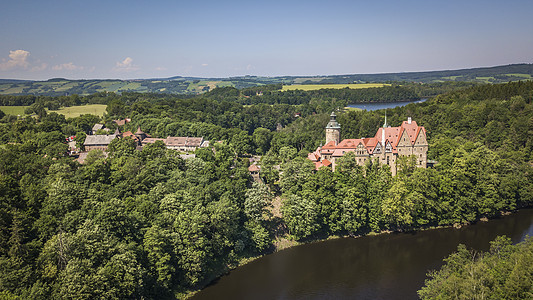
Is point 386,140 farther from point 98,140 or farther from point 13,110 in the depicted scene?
point 13,110

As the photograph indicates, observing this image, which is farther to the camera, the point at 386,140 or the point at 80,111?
the point at 80,111

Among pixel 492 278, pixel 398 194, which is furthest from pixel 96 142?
pixel 492 278

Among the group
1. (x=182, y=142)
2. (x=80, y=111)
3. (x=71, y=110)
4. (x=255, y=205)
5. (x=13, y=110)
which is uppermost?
(x=13, y=110)

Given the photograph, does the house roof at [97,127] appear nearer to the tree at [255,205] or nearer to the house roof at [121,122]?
the house roof at [121,122]

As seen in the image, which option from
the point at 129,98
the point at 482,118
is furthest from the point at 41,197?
the point at 129,98

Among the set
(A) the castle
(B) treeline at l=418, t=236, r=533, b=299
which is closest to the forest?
(B) treeline at l=418, t=236, r=533, b=299

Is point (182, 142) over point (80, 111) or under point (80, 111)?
under

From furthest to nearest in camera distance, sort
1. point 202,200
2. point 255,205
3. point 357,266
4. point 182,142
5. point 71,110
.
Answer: point 71,110, point 182,142, point 255,205, point 202,200, point 357,266
